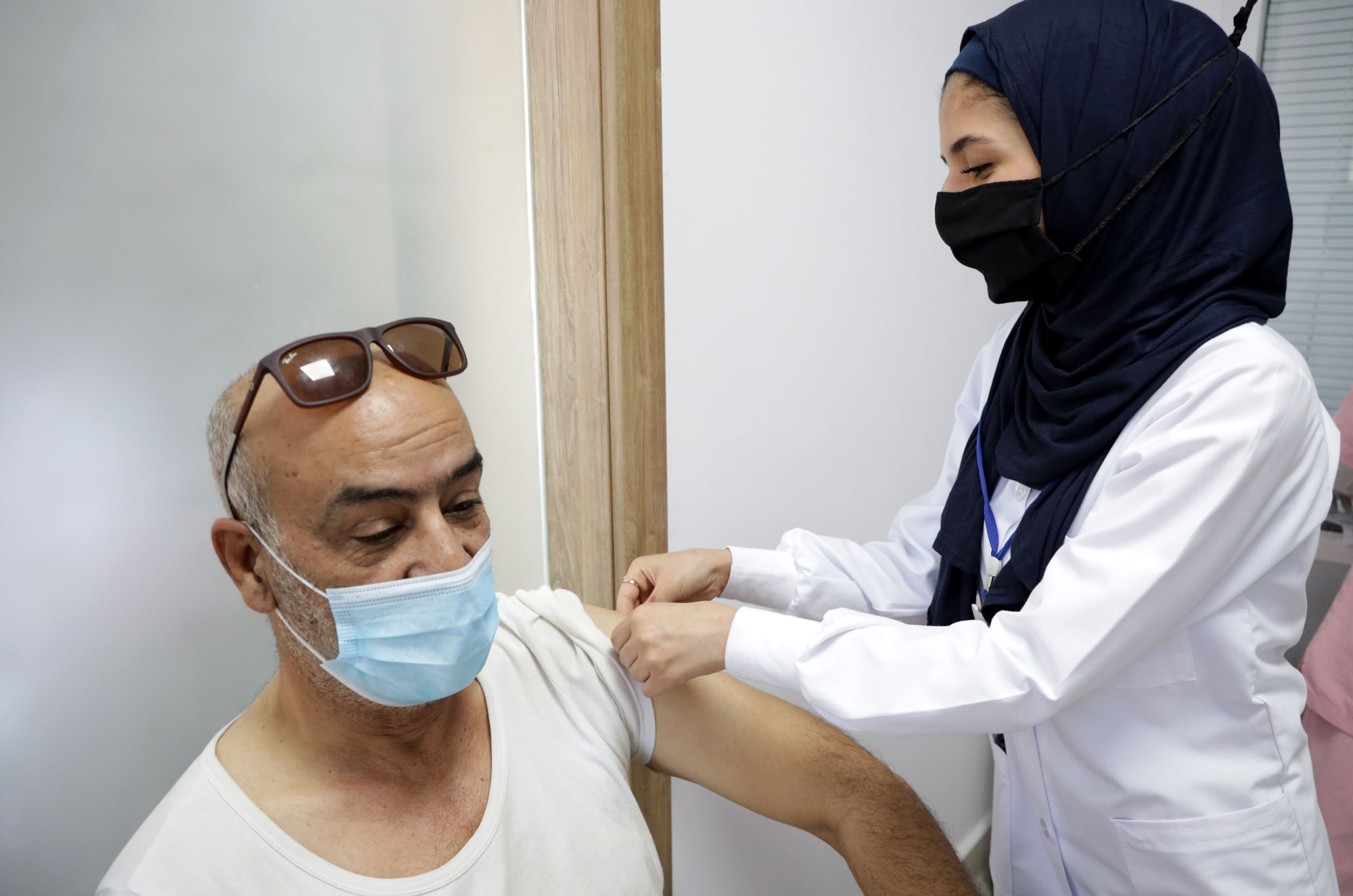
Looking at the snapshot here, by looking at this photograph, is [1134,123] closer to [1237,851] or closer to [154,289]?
[1237,851]

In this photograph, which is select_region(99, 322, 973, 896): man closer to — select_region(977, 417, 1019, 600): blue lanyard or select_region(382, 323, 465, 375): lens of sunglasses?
select_region(382, 323, 465, 375): lens of sunglasses

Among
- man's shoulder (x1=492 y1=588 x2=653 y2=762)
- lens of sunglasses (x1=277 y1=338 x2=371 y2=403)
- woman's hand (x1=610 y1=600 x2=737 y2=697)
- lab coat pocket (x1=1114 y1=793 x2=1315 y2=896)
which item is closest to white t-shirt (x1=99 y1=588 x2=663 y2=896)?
man's shoulder (x1=492 y1=588 x2=653 y2=762)

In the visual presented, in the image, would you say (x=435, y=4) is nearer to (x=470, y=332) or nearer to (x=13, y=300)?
(x=470, y=332)

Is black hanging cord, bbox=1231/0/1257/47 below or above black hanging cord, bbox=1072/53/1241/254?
above

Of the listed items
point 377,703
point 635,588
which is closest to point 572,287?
point 635,588

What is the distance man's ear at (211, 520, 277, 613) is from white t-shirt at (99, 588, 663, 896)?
7.3 inches

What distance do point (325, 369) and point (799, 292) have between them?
3.82 ft

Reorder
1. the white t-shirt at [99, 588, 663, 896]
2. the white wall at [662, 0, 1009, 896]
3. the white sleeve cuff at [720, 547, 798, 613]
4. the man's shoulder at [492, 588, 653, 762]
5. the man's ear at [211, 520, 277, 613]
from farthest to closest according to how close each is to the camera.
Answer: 1. the white wall at [662, 0, 1009, 896]
2. the white sleeve cuff at [720, 547, 798, 613]
3. the man's shoulder at [492, 588, 653, 762]
4. the man's ear at [211, 520, 277, 613]
5. the white t-shirt at [99, 588, 663, 896]

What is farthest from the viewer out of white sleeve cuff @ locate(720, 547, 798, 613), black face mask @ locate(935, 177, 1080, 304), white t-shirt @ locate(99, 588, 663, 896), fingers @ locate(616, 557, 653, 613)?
white sleeve cuff @ locate(720, 547, 798, 613)

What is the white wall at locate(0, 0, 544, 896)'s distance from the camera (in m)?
1.12

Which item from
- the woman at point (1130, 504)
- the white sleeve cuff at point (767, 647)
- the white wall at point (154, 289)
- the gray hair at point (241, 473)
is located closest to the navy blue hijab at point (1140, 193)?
the woman at point (1130, 504)

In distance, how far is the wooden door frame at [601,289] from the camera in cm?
150

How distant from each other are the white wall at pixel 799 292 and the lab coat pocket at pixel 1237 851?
3.01 feet

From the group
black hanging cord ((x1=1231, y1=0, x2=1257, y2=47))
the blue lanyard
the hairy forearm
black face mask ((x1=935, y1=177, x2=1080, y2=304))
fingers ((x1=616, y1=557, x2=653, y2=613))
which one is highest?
black hanging cord ((x1=1231, y1=0, x2=1257, y2=47))
